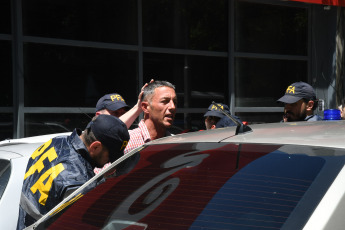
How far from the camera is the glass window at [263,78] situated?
32.6 feet

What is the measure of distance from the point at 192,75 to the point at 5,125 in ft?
11.1

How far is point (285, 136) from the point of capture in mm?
2496

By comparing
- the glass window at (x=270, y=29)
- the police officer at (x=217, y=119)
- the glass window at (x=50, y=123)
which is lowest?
the glass window at (x=50, y=123)

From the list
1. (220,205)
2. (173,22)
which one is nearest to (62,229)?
(220,205)

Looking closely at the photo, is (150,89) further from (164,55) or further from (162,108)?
(164,55)

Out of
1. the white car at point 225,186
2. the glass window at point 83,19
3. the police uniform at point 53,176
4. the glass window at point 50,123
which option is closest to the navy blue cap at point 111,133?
the police uniform at point 53,176

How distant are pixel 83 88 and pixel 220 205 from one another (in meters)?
6.16

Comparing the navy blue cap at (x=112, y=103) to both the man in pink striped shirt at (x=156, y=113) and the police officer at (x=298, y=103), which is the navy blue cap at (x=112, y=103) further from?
the police officer at (x=298, y=103)

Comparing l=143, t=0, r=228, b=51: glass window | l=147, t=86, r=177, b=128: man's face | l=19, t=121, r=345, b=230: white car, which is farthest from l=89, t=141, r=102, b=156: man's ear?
l=143, t=0, r=228, b=51: glass window

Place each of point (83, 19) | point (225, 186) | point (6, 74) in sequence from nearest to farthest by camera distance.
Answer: point (225, 186) → point (6, 74) → point (83, 19)

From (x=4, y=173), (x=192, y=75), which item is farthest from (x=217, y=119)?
(x=4, y=173)

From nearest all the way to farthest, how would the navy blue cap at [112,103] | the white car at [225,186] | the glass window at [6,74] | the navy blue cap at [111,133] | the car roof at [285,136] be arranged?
the white car at [225,186] → the car roof at [285,136] → the navy blue cap at [111,133] → the navy blue cap at [112,103] → the glass window at [6,74]

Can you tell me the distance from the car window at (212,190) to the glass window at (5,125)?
5093 millimetres

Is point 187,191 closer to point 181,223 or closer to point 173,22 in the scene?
point 181,223
